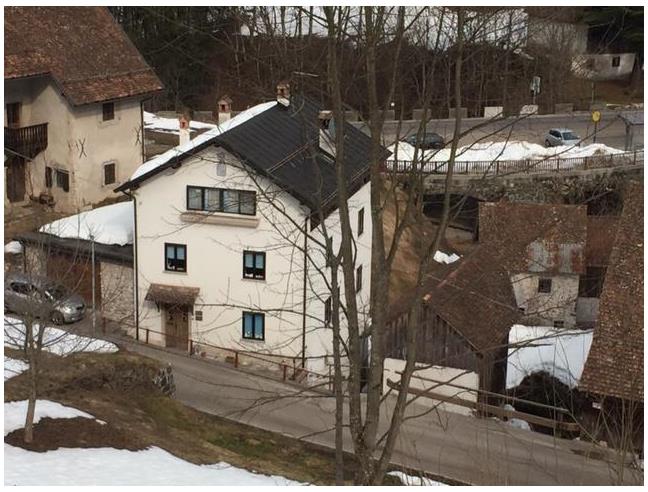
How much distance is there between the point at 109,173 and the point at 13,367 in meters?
15.6

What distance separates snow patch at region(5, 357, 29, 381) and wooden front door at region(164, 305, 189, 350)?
5589mm

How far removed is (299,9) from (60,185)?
2567 centimetres

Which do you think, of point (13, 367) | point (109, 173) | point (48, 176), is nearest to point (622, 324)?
point (13, 367)

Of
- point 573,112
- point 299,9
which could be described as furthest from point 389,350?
point 573,112

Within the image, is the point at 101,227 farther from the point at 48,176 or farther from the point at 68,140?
the point at 48,176

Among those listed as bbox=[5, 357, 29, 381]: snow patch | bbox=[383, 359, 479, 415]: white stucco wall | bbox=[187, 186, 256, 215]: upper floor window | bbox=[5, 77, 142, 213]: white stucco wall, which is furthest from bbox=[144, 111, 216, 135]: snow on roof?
bbox=[5, 357, 29, 381]: snow patch

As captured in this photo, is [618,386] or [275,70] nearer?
[275,70]

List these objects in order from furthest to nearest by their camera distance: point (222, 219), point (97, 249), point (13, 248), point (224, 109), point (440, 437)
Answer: point (13, 248)
point (224, 109)
point (97, 249)
point (222, 219)
point (440, 437)

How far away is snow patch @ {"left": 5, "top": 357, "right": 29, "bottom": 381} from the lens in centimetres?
2135

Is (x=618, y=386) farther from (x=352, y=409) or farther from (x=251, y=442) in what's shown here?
(x=352, y=409)

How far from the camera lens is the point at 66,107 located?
34.8 metres

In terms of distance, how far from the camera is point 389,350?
25.3 m

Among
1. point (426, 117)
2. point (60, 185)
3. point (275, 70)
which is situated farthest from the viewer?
point (60, 185)

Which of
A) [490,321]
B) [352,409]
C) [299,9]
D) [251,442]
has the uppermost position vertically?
[299,9]
